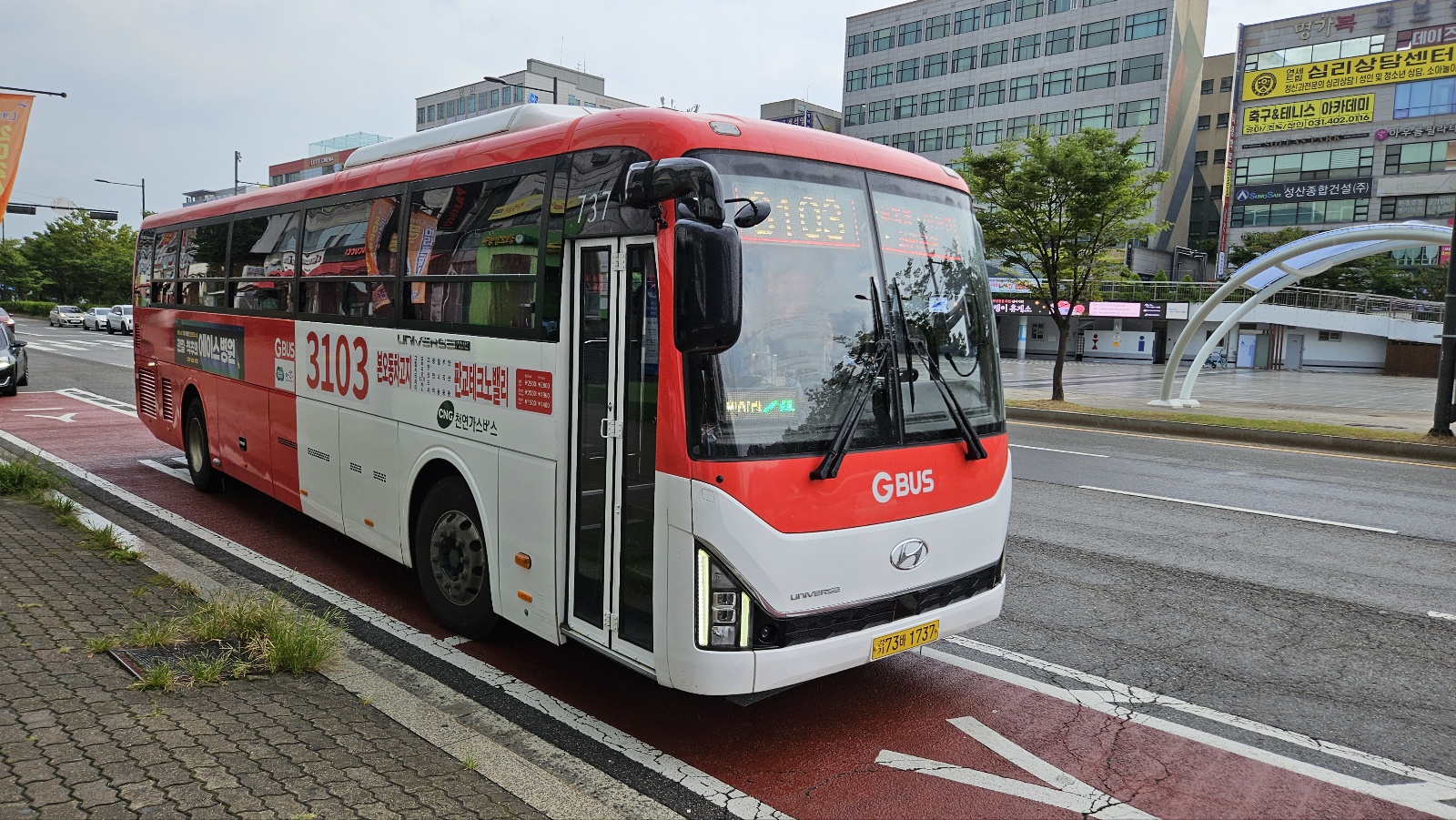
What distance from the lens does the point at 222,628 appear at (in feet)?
16.7

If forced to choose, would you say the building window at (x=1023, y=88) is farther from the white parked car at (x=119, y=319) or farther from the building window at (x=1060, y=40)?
the white parked car at (x=119, y=319)

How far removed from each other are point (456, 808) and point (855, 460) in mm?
2185

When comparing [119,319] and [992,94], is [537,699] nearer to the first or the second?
[119,319]

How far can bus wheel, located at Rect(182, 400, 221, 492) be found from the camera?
969cm

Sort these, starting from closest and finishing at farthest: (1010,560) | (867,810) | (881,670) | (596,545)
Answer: (867,810) < (596,545) < (881,670) < (1010,560)

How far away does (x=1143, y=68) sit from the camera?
6312 cm

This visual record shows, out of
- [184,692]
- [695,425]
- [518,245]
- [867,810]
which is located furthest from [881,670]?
[184,692]

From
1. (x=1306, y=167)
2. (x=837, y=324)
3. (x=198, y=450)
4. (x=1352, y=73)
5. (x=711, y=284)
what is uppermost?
(x=1352, y=73)

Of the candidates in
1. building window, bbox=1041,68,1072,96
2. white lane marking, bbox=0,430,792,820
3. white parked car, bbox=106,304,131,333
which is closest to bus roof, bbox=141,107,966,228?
white lane marking, bbox=0,430,792,820

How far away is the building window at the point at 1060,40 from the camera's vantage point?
219ft

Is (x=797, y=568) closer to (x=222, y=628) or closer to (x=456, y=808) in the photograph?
(x=456, y=808)

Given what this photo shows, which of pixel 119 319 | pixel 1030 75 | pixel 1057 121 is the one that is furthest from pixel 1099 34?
pixel 119 319

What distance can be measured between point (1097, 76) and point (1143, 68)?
3.36 meters

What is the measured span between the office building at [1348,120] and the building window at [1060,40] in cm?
1304
